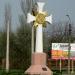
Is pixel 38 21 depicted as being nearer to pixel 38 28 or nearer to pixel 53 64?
pixel 38 28

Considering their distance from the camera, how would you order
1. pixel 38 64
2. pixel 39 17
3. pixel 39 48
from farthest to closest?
pixel 39 17, pixel 39 48, pixel 38 64

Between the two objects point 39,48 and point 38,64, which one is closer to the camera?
point 38,64

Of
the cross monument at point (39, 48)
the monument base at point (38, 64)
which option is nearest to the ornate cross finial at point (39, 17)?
the cross monument at point (39, 48)

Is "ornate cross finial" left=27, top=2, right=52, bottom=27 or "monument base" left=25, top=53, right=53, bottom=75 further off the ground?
"ornate cross finial" left=27, top=2, right=52, bottom=27

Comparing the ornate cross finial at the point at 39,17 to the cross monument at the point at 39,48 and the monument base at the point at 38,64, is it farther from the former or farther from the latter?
the monument base at the point at 38,64

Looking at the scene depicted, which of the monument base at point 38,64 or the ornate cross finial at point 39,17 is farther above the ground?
the ornate cross finial at point 39,17

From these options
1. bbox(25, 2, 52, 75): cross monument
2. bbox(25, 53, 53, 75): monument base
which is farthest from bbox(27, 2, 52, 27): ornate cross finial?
bbox(25, 53, 53, 75): monument base

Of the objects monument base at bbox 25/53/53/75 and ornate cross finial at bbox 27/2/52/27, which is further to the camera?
ornate cross finial at bbox 27/2/52/27

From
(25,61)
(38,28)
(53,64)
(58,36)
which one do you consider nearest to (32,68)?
(38,28)

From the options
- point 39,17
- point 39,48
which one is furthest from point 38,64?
point 39,17

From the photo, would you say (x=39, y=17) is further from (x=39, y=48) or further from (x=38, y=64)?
(x=38, y=64)

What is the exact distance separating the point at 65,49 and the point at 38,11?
3617 cm

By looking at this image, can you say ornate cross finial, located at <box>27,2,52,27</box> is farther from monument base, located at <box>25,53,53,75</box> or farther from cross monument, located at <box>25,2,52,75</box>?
monument base, located at <box>25,53,53,75</box>

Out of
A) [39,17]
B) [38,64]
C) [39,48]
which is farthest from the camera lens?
[39,17]
